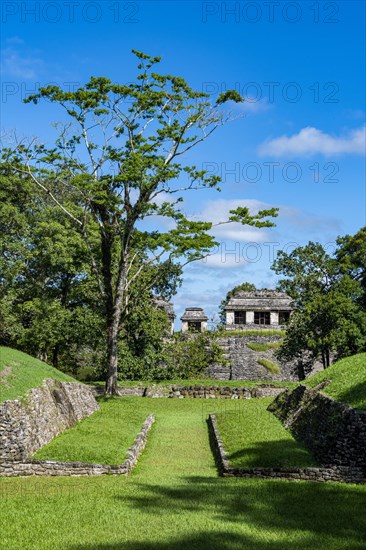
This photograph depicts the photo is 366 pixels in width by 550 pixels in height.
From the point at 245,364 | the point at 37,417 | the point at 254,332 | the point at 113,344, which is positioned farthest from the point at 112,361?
the point at 254,332

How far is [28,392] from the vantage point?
1911cm

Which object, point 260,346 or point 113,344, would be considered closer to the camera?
point 113,344

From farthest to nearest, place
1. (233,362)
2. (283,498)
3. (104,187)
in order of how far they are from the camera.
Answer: (233,362) → (104,187) → (283,498)

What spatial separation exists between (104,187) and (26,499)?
76.1 ft

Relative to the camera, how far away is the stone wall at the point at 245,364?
51.0 meters

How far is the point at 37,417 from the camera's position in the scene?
18.7m

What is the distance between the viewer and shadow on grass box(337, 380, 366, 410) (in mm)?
17969

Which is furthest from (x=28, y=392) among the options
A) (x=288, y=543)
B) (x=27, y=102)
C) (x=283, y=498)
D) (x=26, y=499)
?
(x=27, y=102)

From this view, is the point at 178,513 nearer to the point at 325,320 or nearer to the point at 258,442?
the point at 258,442

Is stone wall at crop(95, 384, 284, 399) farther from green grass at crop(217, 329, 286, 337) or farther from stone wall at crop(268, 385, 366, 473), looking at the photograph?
green grass at crop(217, 329, 286, 337)

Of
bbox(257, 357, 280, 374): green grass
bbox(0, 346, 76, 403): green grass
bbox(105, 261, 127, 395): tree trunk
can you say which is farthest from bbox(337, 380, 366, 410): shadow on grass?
bbox(257, 357, 280, 374): green grass

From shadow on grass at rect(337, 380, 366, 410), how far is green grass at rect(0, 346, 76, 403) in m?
10.4

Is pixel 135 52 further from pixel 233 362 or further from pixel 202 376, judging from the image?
pixel 233 362

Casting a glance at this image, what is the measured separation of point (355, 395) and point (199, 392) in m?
19.6
